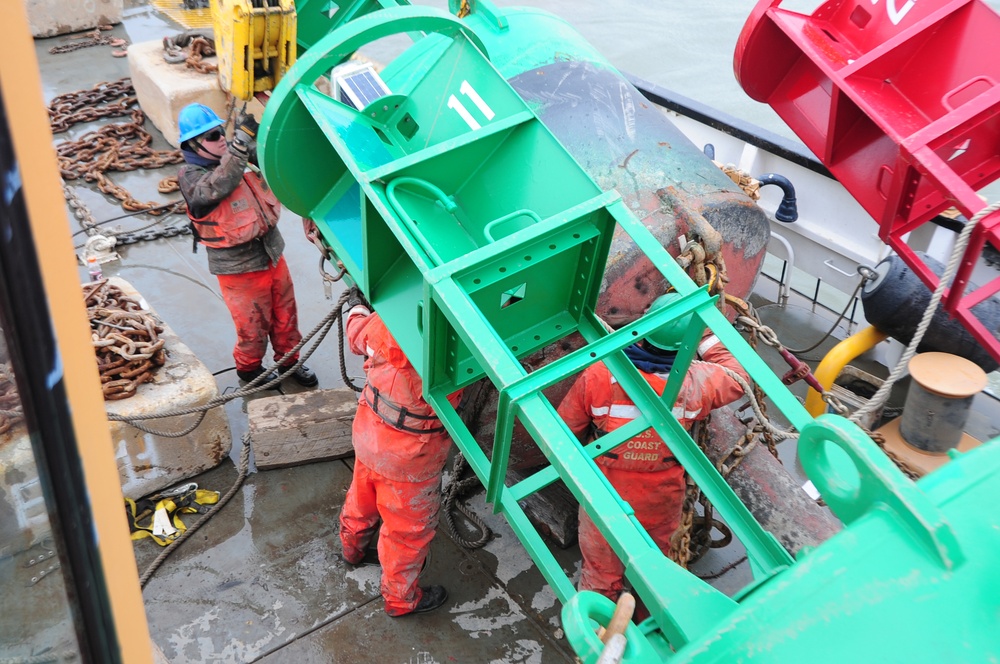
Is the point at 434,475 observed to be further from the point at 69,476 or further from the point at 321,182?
the point at 69,476

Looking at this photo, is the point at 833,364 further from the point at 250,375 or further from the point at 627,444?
the point at 250,375

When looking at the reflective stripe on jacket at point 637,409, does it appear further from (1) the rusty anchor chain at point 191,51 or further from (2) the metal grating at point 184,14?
(2) the metal grating at point 184,14

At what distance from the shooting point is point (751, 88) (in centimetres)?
482

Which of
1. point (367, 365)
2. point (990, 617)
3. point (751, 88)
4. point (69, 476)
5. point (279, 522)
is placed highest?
point (69, 476)

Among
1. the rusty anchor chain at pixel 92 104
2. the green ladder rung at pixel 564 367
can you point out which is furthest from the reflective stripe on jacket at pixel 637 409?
the rusty anchor chain at pixel 92 104

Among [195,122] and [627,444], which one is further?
[195,122]

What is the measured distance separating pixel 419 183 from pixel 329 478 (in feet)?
6.27

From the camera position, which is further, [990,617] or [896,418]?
[896,418]

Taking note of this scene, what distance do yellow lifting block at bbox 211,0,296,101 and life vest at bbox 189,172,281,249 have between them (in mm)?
626

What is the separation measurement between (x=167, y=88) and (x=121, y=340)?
3.74 meters

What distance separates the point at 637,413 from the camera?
325 cm

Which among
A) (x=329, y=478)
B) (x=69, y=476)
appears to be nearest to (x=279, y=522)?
(x=329, y=478)

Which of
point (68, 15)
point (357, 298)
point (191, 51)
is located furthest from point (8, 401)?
point (68, 15)

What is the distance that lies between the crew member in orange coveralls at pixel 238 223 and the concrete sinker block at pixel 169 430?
1.62ft
